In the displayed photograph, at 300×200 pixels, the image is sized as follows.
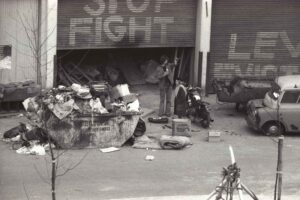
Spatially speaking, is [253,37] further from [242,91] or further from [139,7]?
[242,91]

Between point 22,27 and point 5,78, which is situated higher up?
point 22,27

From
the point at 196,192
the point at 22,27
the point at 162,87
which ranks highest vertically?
the point at 22,27

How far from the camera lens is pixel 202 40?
25641 mm

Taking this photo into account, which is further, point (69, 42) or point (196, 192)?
point (69, 42)

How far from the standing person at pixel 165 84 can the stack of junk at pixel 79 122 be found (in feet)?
9.52

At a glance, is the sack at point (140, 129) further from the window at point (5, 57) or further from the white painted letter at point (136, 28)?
the white painted letter at point (136, 28)

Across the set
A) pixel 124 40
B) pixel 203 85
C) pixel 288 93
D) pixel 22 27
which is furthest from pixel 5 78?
pixel 288 93

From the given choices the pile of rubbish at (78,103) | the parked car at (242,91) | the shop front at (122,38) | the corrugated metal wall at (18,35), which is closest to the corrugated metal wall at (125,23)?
the shop front at (122,38)

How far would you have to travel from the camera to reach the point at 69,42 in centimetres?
2445

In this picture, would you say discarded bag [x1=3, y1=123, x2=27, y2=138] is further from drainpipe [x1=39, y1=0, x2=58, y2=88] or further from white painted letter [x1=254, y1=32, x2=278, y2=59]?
white painted letter [x1=254, y1=32, x2=278, y2=59]

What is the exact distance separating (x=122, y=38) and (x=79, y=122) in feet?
23.4

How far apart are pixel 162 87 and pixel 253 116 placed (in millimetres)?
3073

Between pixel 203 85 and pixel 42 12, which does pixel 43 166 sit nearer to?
pixel 42 12

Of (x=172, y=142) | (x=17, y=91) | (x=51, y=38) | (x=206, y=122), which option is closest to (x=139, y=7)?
(x=51, y=38)
